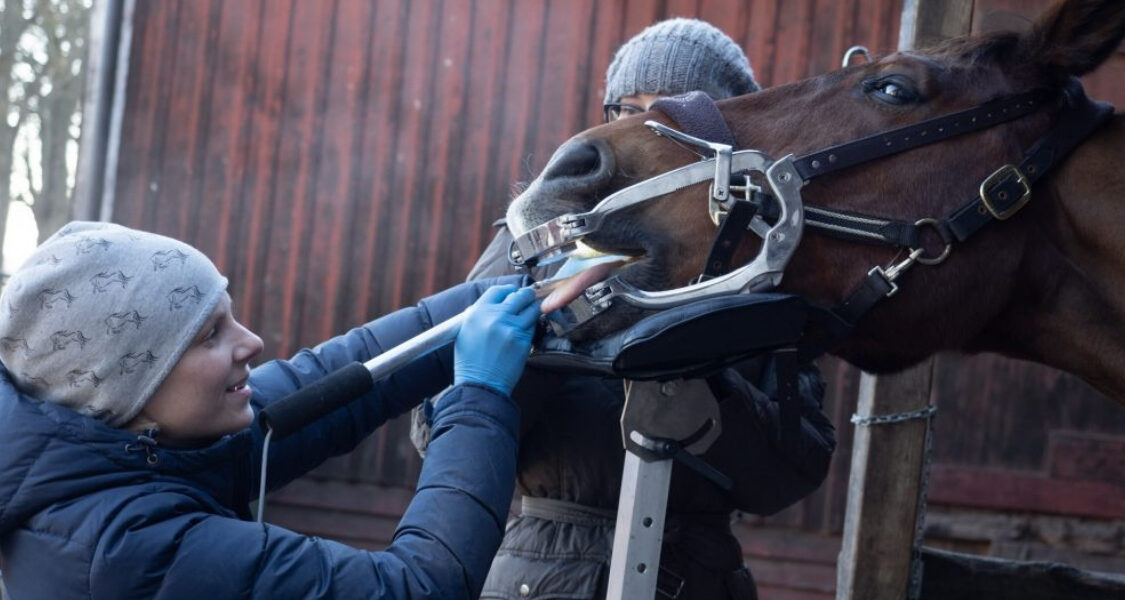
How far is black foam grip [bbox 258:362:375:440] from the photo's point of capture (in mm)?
1563

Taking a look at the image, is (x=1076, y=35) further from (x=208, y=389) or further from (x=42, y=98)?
(x=42, y=98)

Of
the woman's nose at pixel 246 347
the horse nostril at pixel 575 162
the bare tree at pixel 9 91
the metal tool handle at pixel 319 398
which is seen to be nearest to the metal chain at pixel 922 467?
the horse nostril at pixel 575 162

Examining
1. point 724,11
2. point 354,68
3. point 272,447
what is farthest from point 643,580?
point 354,68

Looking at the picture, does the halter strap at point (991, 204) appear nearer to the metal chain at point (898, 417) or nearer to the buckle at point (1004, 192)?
the buckle at point (1004, 192)

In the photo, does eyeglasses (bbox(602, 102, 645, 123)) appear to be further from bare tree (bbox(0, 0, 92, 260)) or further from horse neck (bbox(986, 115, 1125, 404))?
bare tree (bbox(0, 0, 92, 260))

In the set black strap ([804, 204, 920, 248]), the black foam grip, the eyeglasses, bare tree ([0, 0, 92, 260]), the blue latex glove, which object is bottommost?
the black foam grip

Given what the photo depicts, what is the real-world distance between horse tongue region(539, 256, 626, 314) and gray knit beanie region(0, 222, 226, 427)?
1.78 ft

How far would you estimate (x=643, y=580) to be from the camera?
167cm

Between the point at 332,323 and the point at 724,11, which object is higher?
the point at 724,11

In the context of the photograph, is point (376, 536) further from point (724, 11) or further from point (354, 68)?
point (724, 11)

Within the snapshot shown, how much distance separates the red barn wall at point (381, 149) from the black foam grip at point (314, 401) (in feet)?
10.3

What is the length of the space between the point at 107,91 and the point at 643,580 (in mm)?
4443

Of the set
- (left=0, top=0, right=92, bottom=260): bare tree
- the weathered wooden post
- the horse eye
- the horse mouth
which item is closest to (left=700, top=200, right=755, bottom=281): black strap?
the horse mouth

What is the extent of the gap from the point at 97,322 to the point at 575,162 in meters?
0.77
